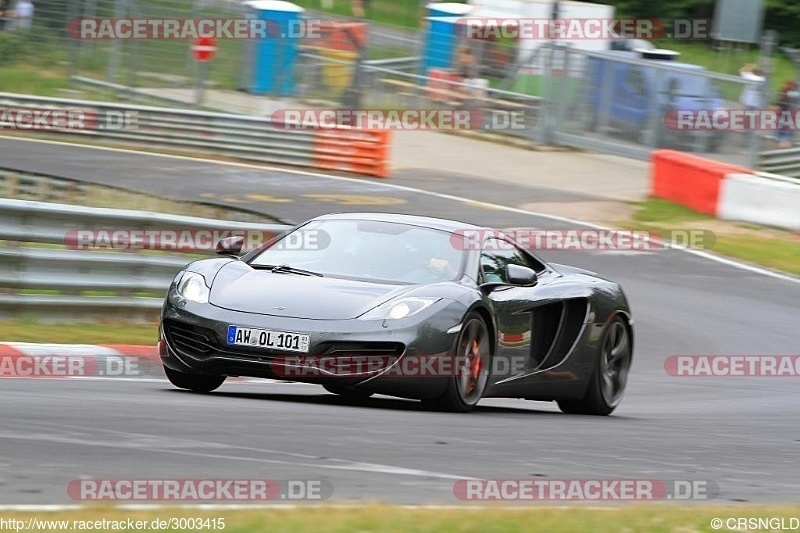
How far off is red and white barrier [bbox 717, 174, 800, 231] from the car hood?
13.6m

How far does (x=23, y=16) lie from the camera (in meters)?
25.6

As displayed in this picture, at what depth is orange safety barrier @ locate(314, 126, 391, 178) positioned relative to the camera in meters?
24.6

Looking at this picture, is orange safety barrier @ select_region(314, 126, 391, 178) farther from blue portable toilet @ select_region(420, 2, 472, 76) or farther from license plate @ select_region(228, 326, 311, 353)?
license plate @ select_region(228, 326, 311, 353)

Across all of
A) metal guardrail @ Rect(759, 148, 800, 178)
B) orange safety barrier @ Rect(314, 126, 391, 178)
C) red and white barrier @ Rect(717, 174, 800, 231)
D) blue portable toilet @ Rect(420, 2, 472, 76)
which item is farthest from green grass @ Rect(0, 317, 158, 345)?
blue portable toilet @ Rect(420, 2, 472, 76)

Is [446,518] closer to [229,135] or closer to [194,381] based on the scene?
[194,381]

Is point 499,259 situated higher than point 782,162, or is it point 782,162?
point 499,259

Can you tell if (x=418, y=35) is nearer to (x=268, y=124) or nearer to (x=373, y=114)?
(x=373, y=114)

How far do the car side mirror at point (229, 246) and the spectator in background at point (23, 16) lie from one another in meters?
17.7

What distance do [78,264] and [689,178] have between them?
526 inches

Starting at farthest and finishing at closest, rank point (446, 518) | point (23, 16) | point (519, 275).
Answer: point (23, 16)
point (519, 275)
point (446, 518)

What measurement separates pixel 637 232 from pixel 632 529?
15663 mm

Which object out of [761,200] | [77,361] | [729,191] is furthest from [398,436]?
[729,191]

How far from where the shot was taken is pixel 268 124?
24875mm

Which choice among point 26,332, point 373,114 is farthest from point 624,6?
point 26,332
